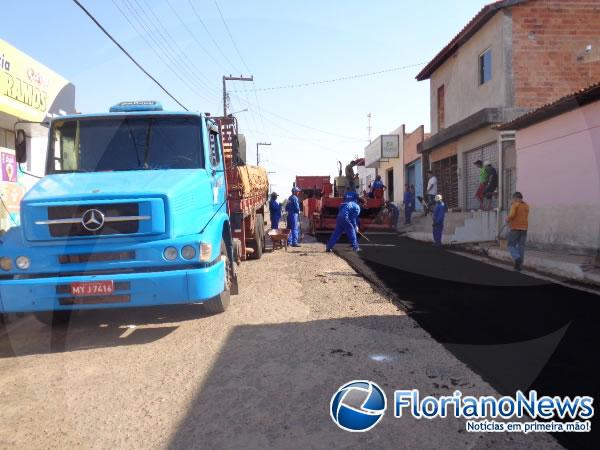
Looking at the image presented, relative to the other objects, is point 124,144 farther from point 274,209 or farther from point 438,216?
point 438,216

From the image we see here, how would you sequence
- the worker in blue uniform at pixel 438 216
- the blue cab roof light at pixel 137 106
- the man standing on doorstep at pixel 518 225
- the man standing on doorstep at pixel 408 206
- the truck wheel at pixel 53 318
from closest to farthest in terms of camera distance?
the truck wheel at pixel 53 318 → the blue cab roof light at pixel 137 106 → the man standing on doorstep at pixel 518 225 → the worker in blue uniform at pixel 438 216 → the man standing on doorstep at pixel 408 206

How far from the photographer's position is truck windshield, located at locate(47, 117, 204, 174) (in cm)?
587

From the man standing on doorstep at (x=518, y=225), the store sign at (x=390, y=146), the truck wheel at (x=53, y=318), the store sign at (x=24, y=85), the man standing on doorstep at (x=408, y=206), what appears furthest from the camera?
the store sign at (x=390, y=146)

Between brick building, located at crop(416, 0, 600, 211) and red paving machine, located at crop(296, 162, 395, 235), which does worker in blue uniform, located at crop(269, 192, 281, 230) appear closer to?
red paving machine, located at crop(296, 162, 395, 235)

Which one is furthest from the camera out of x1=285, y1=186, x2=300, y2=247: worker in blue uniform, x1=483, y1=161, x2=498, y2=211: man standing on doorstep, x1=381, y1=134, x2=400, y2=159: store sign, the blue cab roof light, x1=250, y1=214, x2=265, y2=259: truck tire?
x1=381, y1=134, x2=400, y2=159: store sign

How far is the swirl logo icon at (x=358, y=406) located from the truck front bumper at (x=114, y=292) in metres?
2.01

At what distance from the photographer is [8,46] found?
9445 millimetres

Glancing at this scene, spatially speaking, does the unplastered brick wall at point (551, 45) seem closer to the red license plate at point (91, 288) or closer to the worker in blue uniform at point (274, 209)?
the worker in blue uniform at point (274, 209)

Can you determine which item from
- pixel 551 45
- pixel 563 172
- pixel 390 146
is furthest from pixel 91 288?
pixel 390 146

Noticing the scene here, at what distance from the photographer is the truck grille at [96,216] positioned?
4777 millimetres

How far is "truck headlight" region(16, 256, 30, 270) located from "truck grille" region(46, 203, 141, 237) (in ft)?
1.25

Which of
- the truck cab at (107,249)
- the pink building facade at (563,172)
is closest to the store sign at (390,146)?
the pink building facade at (563,172)

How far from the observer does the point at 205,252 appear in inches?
196

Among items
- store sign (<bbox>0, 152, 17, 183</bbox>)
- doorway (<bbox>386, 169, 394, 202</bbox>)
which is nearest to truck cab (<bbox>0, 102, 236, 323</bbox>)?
store sign (<bbox>0, 152, 17, 183</bbox>)
